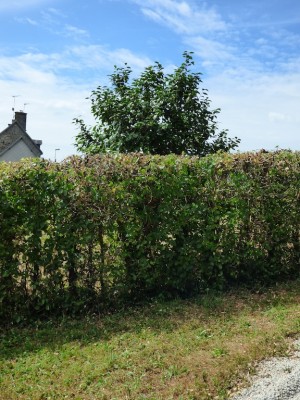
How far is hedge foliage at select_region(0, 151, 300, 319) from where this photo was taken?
572 centimetres

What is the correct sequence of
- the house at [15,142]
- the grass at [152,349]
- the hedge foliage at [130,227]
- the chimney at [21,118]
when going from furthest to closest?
the chimney at [21,118], the house at [15,142], the hedge foliage at [130,227], the grass at [152,349]

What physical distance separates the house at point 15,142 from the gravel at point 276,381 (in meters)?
35.7

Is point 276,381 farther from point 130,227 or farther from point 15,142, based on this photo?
point 15,142

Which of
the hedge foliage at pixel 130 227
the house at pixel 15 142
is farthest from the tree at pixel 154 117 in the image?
the house at pixel 15 142

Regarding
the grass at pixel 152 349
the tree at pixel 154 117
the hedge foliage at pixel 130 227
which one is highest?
the tree at pixel 154 117

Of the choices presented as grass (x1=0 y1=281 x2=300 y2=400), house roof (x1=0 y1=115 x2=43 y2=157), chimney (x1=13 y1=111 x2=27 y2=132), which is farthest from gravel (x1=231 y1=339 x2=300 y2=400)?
chimney (x1=13 y1=111 x2=27 y2=132)

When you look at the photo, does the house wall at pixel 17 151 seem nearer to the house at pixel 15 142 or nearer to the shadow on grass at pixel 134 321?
the house at pixel 15 142

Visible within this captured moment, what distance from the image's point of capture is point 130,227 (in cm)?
605

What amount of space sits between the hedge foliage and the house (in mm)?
→ 33248

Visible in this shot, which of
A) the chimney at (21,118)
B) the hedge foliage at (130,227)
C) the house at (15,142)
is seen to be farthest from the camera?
the chimney at (21,118)

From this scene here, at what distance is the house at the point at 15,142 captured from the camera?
1489 inches

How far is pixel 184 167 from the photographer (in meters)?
6.45

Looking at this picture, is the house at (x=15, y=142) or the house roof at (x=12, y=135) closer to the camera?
the house at (x=15, y=142)

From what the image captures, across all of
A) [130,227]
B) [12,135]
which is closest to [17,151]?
[12,135]
